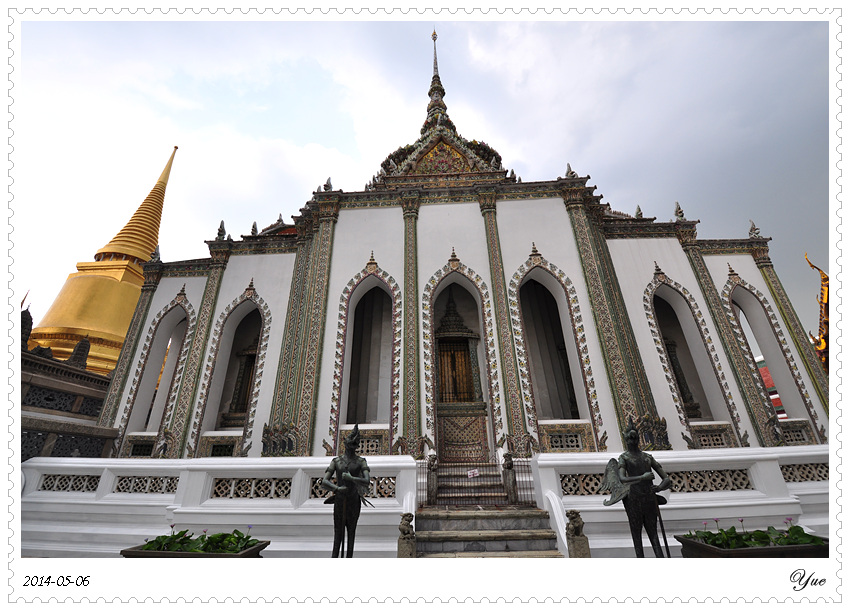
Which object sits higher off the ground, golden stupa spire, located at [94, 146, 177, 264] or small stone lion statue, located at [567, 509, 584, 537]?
golden stupa spire, located at [94, 146, 177, 264]

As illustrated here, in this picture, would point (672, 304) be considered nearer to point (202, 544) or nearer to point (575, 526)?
point (575, 526)

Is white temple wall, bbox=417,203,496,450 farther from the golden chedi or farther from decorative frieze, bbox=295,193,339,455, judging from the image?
the golden chedi

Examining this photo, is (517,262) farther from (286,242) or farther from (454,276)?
(286,242)

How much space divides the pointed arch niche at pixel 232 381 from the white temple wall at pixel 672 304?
9.70 metres

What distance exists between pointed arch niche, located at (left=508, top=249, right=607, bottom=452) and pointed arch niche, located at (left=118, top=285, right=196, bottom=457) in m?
9.19

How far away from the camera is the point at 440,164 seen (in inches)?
518

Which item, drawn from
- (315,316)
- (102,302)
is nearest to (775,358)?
(315,316)

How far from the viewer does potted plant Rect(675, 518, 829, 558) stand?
308 centimetres

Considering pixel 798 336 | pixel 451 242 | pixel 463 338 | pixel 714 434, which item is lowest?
pixel 714 434

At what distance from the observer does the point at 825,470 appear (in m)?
5.37

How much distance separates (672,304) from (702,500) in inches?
297

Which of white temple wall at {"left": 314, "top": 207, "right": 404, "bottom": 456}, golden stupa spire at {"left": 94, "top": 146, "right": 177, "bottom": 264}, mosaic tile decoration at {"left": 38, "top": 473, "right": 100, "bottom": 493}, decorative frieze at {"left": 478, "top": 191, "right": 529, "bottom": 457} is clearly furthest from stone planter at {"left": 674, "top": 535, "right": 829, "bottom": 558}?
golden stupa spire at {"left": 94, "top": 146, "right": 177, "bottom": 264}

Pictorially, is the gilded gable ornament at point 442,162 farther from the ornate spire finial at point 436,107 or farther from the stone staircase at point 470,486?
the stone staircase at point 470,486

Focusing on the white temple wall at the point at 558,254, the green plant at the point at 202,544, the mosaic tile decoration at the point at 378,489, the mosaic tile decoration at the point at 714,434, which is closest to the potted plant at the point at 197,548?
the green plant at the point at 202,544
